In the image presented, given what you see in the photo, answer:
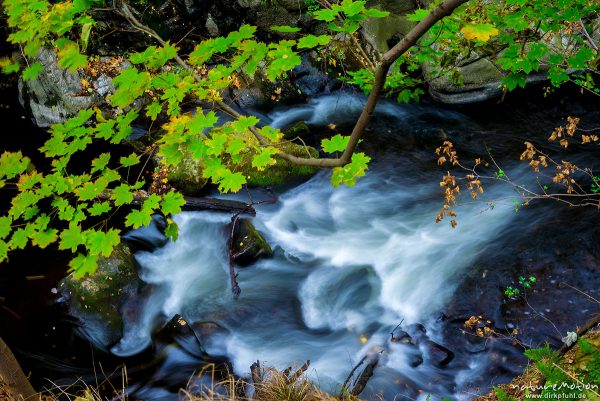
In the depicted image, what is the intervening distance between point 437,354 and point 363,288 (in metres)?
1.61

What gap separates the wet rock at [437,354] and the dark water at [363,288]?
34mm

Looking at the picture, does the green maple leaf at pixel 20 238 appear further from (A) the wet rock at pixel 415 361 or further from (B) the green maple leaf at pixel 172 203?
(A) the wet rock at pixel 415 361

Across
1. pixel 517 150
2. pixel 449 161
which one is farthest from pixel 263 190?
pixel 517 150

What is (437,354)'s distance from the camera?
16.5 ft

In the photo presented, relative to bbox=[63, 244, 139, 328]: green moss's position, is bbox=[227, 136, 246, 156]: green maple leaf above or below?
above

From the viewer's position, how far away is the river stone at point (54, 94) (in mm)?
9500

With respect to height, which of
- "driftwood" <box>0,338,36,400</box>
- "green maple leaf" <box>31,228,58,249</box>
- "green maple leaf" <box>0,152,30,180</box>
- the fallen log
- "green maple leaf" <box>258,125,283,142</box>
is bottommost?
the fallen log

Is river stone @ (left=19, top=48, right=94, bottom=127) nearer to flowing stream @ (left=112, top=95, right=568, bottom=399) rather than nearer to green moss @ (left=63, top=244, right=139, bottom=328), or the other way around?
flowing stream @ (left=112, top=95, right=568, bottom=399)

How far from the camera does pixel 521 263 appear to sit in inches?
228

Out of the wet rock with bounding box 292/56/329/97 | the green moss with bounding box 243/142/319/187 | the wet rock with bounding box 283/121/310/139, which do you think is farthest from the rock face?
the green moss with bounding box 243/142/319/187

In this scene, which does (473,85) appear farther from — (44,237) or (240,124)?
(44,237)

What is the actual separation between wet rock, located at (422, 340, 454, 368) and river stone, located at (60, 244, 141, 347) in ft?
13.1

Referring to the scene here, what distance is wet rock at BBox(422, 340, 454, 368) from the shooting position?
195 inches

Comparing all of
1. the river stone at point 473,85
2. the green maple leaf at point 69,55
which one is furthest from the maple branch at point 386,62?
the river stone at point 473,85
